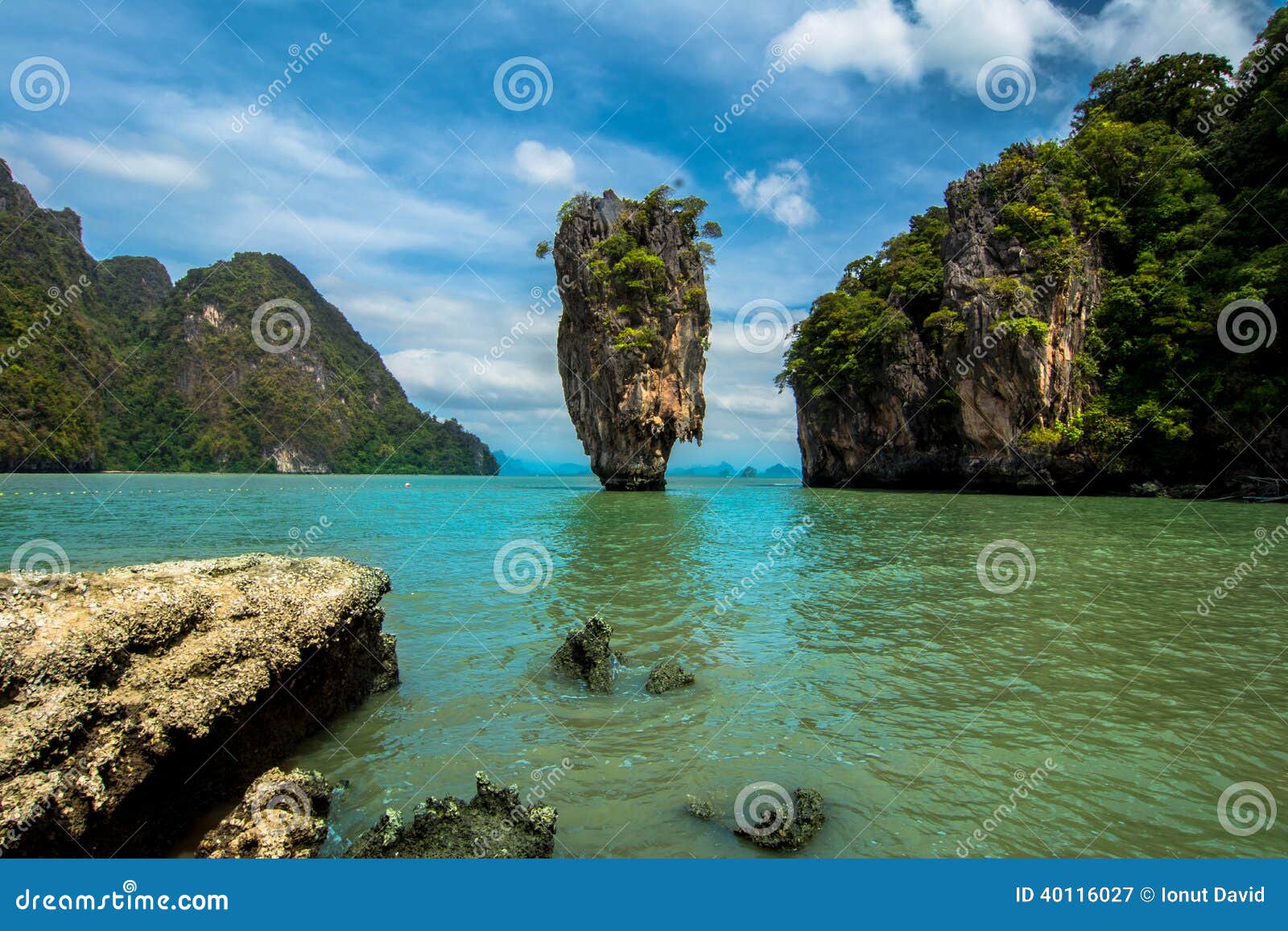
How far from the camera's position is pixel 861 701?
19.2ft

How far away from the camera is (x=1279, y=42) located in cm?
2923

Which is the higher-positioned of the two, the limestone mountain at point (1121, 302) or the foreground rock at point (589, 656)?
the limestone mountain at point (1121, 302)

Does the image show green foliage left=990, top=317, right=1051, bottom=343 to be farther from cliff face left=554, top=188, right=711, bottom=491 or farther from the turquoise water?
the turquoise water

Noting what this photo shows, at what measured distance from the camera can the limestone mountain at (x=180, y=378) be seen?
216 ft

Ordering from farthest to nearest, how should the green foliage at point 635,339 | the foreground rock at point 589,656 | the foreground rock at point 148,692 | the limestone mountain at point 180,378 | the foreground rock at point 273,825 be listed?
the limestone mountain at point 180,378 < the green foliage at point 635,339 < the foreground rock at point 589,656 < the foreground rock at point 273,825 < the foreground rock at point 148,692

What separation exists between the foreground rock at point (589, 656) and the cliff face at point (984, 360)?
112 ft

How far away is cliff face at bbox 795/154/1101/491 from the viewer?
108ft

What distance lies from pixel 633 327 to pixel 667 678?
37.2 metres

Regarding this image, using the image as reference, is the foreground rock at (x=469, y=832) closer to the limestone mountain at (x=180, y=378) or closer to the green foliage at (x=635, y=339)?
the green foliage at (x=635, y=339)

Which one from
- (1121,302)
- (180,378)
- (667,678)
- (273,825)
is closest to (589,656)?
(667,678)

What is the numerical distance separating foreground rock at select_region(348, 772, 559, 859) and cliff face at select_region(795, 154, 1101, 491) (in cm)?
3667

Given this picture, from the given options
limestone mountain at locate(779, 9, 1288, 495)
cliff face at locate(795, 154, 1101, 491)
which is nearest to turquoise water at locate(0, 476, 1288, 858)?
limestone mountain at locate(779, 9, 1288, 495)

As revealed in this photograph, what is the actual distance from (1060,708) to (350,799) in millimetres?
6150

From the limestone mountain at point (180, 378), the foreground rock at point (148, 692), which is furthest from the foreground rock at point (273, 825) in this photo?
the limestone mountain at point (180, 378)
